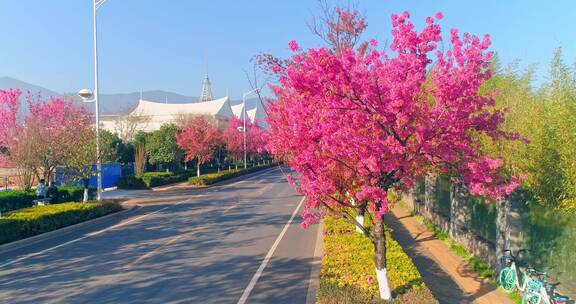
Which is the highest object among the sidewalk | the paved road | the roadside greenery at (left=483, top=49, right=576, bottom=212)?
the roadside greenery at (left=483, top=49, right=576, bottom=212)

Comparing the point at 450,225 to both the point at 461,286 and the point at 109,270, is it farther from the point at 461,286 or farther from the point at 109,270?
the point at 109,270

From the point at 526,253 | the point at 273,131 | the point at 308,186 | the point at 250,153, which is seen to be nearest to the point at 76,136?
the point at 273,131

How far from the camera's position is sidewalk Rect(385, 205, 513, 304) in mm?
8789

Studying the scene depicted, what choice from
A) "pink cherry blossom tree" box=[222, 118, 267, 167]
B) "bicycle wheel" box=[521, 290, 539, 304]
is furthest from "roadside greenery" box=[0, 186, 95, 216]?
"pink cherry blossom tree" box=[222, 118, 267, 167]

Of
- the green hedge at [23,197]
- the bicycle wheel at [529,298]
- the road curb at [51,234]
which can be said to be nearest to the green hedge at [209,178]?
the green hedge at [23,197]

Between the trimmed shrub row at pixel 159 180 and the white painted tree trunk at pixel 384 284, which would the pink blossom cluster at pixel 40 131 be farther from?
the white painted tree trunk at pixel 384 284

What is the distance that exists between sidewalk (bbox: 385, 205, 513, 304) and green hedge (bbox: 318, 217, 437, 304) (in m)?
0.81

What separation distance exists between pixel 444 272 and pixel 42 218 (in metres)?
13.4

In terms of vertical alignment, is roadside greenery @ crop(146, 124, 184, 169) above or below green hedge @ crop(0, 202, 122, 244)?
above

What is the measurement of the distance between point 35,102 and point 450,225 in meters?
21.2

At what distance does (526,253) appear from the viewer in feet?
30.7

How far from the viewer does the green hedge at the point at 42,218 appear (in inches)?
569

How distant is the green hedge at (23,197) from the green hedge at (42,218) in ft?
9.82

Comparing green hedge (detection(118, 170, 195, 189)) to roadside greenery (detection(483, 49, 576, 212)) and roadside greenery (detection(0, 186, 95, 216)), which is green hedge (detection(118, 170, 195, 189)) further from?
roadside greenery (detection(483, 49, 576, 212))
